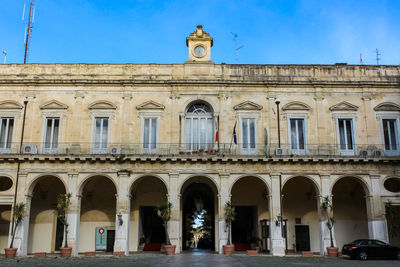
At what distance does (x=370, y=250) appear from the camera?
2138 centimetres

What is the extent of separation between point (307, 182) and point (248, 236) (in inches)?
203

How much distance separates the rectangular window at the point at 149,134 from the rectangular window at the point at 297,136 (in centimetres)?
829

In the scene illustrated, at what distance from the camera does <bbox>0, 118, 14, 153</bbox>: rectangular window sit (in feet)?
83.9

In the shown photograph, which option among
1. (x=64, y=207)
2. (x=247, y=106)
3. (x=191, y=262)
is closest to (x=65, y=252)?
(x=64, y=207)

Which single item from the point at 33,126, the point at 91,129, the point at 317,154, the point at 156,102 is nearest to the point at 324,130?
the point at 317,154

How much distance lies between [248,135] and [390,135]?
342 inches

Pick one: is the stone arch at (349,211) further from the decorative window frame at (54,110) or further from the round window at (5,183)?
the round window at (5,183)

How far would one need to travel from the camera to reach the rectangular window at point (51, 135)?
25469mm

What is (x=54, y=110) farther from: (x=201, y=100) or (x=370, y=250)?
(x=370, y=250)

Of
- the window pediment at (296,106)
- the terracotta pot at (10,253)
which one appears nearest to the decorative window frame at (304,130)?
the window pediment at (296,106)

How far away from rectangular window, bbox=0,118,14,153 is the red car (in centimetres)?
2012

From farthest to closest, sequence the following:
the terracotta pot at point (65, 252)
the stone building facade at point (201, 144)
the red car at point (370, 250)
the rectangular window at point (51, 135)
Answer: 1. the rectangular window at point (51, 135)
2. the stone building facade at point (201, 144)
3. the terracotta pot at point (65, 252)
4. the red car at point (370, 250)

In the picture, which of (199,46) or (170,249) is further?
(199,46)

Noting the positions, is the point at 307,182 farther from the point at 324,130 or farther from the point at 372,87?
the point at 372,87
